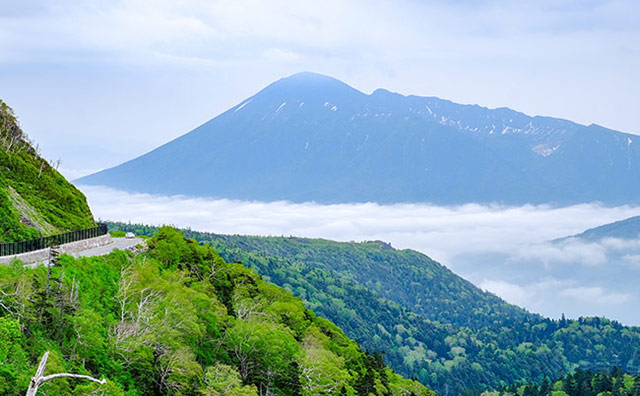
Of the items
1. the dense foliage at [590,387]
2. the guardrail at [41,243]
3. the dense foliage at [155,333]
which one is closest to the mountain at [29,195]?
the guardrail at [41,243]

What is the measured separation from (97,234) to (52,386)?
40.1 meters

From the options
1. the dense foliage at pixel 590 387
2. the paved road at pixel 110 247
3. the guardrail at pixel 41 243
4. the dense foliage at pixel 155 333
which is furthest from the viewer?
the dense foliage at pixel 590 387

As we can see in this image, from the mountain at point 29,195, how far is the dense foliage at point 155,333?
8.79 metres

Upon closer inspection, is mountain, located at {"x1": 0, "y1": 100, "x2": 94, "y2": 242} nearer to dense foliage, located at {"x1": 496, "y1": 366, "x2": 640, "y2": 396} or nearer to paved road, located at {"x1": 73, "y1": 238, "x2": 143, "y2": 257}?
paved road, located at {"x1": 73, "y1": 238, "x2": 143, "y2": 257}

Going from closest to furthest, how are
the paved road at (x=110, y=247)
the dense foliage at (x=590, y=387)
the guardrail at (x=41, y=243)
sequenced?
the guardrail at (x=41, y=243), the paved road at (x=110, y=247), the dense foliage at (x=590, y=387)

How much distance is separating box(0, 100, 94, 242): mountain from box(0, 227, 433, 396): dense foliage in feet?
28.8

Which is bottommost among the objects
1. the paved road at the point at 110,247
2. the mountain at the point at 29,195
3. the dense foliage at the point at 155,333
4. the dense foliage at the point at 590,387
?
the dense foliage at the point at 590,387

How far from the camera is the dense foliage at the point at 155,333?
37312mm

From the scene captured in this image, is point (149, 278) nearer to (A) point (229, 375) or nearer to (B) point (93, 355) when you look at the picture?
(A) point (229, 375)

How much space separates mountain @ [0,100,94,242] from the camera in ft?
208

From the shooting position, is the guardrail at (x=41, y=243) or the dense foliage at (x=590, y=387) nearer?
the guardrail at (x=41, y=243)

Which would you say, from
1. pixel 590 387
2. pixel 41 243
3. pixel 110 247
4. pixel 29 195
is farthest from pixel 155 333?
pixel 590 387

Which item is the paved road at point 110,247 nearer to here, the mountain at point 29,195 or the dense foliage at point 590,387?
the mountain at point 29,195

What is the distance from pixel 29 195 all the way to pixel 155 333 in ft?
116
